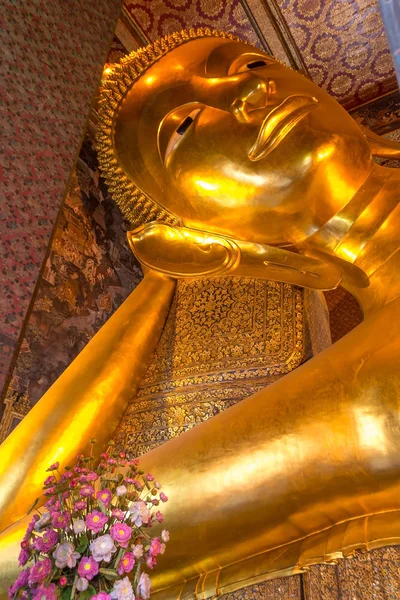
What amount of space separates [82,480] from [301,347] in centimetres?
98

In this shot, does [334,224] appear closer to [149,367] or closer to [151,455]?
[149,367]

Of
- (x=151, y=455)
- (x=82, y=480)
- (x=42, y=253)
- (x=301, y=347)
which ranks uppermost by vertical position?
(x=42, y=253)

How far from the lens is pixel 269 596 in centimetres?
118

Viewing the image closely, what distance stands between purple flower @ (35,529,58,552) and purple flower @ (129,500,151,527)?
0.14 meters

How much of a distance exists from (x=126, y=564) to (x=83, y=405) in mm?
800

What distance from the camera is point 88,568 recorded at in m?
0.94

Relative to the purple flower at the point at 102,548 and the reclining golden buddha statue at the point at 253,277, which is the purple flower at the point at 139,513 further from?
the reclining golden buddha statue at the point at 253,277

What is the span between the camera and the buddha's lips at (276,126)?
1829mm

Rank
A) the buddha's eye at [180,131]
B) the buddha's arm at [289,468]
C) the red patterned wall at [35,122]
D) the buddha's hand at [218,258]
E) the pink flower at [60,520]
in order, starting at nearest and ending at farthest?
the pink flower at [60,520]
the buddha's arm at [289,468]
the red patterned wall at [35,122]
the buddha's hand at [218,258]
the buddha's eye at [180,131]

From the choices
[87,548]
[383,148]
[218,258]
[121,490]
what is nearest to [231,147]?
[218,258]

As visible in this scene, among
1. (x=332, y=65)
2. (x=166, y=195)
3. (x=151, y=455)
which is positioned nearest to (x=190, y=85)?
(x=166, y=195)

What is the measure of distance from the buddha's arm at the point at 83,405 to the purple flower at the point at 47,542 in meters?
0.52

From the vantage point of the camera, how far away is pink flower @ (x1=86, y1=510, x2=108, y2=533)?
0.97 meters

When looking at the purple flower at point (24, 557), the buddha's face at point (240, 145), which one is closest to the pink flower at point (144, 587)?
the purple flower at point (24, 557)
